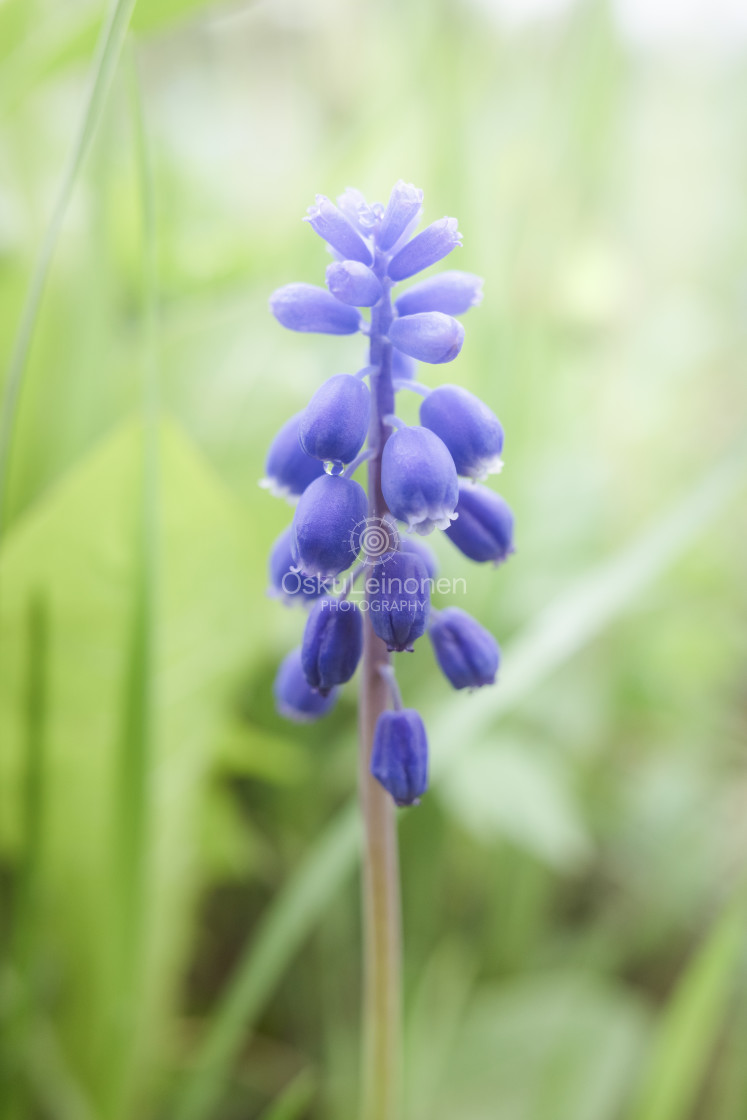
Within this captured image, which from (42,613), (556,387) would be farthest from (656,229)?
(42,613)

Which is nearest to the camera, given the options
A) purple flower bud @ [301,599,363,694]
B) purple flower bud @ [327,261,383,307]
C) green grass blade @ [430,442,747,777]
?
purple flower bud @ [327,261,383,307]

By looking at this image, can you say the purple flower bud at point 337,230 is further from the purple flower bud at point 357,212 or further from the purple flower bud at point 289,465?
the purple flower bud at point 289,465

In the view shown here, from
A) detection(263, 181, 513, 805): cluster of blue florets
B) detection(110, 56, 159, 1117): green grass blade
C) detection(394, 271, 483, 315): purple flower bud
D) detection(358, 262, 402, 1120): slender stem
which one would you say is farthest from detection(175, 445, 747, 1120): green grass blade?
detection(394, 271, 483, 315): purple flower bud

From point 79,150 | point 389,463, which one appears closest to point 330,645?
point 389,463

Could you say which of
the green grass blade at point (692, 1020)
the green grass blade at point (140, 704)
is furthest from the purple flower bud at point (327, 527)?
the green grass blade at point (692, 1020)

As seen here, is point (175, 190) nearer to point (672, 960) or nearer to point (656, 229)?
point (656, 229)

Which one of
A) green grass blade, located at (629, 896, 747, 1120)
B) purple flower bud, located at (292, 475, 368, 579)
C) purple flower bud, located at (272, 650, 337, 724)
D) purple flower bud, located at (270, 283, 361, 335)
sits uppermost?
purple flower bud, located at (270, 283, 361, 335)

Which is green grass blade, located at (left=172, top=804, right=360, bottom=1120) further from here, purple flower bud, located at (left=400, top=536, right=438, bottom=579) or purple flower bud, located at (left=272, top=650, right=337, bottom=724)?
purple flower bud, located at (left=400, top=536, right=438, bottom=579)
